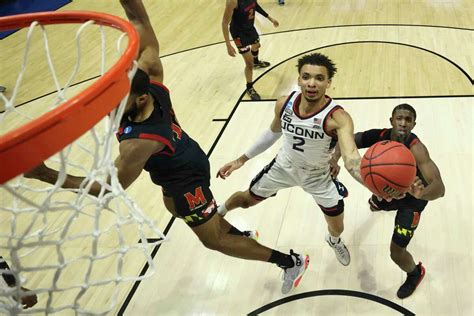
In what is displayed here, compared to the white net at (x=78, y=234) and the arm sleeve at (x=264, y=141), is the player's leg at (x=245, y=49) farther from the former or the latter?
the arm sleeve at (x=264, y=141)

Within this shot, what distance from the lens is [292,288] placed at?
3803mm

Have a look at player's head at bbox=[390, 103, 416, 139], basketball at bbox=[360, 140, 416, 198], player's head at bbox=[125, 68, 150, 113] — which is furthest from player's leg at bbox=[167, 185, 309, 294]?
player's head at bbox=[390, 103, 416, 139]

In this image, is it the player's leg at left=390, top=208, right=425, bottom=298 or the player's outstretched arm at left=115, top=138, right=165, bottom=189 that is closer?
the player's outstretched arm at left=115, top=138, right=165, bottom=189

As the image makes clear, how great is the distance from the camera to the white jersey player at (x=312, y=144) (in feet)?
11.0

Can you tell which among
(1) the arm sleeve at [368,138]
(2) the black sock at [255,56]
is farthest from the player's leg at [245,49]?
(1) the arm sleeve at [368,138]

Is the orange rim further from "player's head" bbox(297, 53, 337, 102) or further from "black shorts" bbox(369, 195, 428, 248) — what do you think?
"black shorts" bbox(369, 195, 428, 248)

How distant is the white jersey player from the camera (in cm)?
334

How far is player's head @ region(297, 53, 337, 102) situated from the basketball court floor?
1.37 meters

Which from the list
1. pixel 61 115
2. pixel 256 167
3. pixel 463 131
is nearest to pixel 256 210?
pixel 256 167

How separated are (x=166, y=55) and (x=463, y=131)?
15.6 feet

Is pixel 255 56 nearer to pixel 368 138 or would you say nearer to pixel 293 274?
pixel 368 138

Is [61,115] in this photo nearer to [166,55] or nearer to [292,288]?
[292,288]

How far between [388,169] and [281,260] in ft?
3.90

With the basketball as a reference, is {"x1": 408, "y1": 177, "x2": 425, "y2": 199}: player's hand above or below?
below
